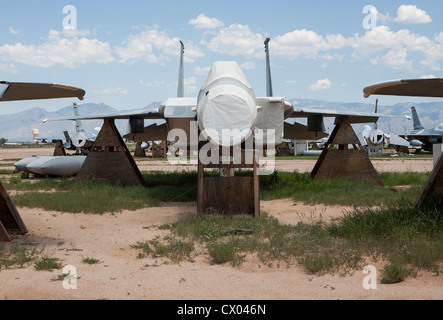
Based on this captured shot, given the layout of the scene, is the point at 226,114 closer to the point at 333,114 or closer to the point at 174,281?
the point at 174,281

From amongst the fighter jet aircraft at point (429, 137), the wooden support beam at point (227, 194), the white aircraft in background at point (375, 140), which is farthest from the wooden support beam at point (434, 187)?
the fighter jet aircraft at point (429, 137)

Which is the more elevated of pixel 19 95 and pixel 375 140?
pixel 19 95

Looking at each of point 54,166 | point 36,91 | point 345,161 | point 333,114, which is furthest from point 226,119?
point 54,166

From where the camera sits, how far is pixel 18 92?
24.8 feet

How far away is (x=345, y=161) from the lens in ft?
52.5

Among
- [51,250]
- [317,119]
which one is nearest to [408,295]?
[51,250]

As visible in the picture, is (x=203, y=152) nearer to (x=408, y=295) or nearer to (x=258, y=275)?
(x=258, y=275)

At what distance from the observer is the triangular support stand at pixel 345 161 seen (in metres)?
15.9

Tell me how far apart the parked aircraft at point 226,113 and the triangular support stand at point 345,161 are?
2.57 feet

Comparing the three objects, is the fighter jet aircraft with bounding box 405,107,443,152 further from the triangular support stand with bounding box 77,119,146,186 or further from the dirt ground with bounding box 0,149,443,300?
the dirt ground with bounding box 0,149,443,300

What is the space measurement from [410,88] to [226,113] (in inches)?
→ 134

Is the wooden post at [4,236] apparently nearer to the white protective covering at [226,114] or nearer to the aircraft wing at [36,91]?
the aircraft wing at [36,91]

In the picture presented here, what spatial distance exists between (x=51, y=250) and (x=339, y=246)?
4.73 meters

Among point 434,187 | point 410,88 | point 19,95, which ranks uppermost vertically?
point 410,88
